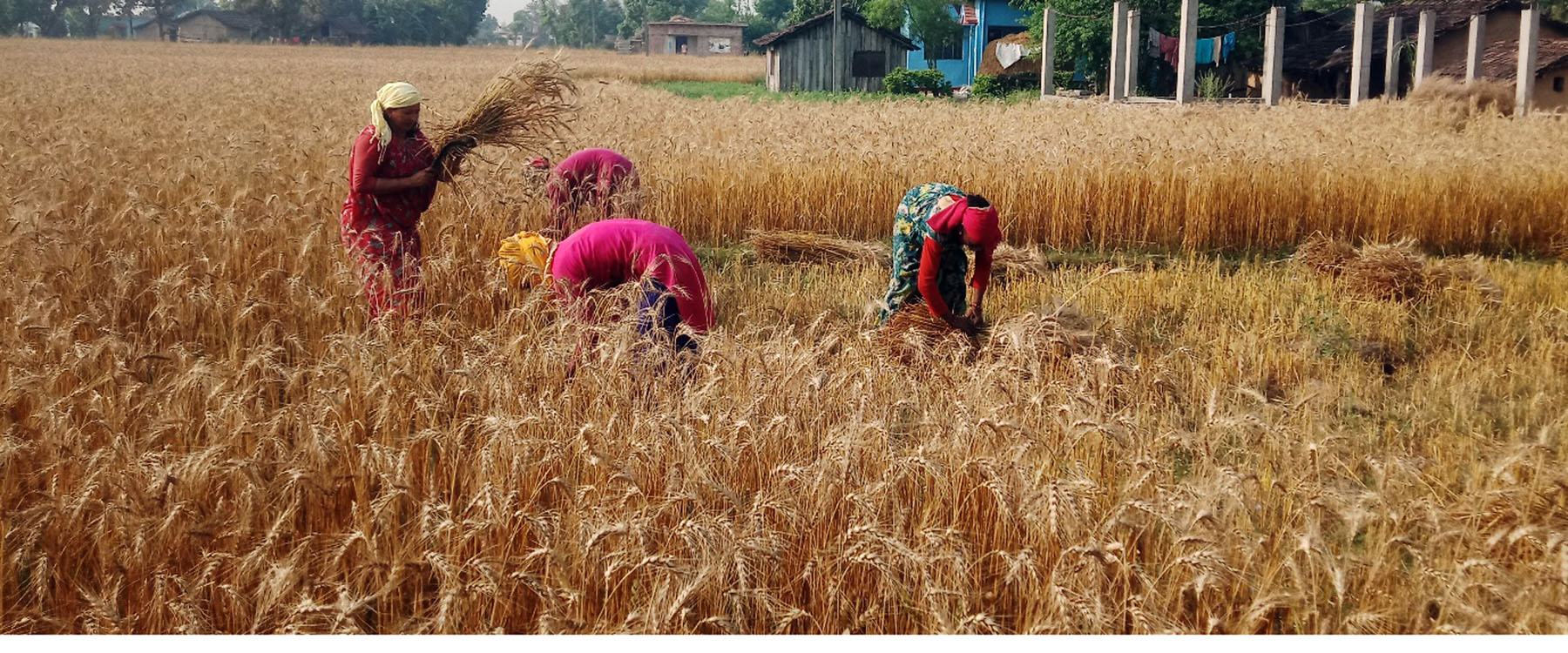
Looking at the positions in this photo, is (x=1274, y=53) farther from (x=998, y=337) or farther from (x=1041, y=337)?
(x=998, y=337)

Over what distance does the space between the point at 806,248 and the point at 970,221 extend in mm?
3304

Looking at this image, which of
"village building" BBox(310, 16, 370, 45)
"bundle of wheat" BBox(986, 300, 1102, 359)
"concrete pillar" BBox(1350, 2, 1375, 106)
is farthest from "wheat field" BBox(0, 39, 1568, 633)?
"village building" BBox(310, 16, 370, 45)

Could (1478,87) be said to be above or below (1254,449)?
above

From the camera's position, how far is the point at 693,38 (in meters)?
73.8

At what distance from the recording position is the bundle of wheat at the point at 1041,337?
4000mm

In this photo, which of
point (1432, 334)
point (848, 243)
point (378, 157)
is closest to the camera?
point (378, 157)

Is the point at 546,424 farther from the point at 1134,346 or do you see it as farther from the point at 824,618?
the point at 1134,346

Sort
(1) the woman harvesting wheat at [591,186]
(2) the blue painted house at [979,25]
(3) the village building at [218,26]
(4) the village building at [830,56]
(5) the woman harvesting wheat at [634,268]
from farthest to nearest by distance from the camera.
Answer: (3) the village building at [218,26] < (2) the blue painted house at [979,25] < (4) the village building at [830,56] < (1) the woman harvesting wheat at [591,186] < (5) the woman harvesting wheat at [634,268]

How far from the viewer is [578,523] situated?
2961mm

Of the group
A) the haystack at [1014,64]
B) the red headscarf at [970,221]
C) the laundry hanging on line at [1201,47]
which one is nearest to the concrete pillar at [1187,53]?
the laundry hanging on line at [1201,47]

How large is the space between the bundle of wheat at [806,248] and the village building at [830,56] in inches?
1050

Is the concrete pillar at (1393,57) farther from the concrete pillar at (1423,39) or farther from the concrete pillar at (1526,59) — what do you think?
the concrete pillar at (1526,59)

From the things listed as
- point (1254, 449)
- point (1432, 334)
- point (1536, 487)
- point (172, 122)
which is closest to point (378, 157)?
point (1254, 449)

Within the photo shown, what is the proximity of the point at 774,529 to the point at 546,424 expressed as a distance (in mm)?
789
